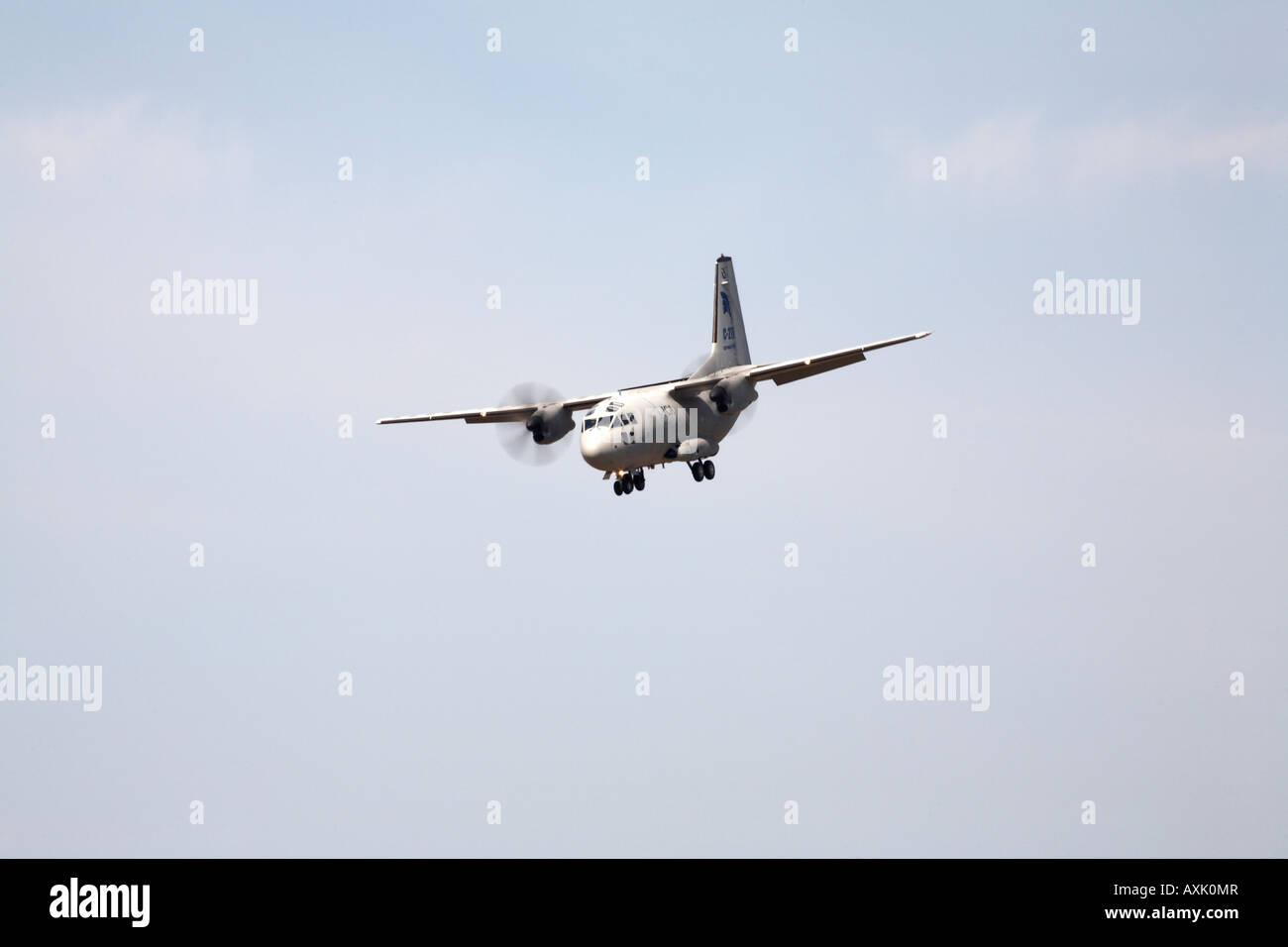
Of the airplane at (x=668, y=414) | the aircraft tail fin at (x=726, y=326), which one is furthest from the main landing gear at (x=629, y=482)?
the aircraft tail fin at (x=726, y=326)

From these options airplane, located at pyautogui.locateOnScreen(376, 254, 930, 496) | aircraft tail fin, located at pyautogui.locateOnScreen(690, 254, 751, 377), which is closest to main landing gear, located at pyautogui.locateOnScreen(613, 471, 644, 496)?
airplane, located at pyautogui.locateOnScreen(376, 254, 930, 496)

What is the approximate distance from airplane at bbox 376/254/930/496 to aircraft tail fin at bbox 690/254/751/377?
0.14ft

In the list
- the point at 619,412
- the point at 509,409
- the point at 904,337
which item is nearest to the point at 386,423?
the point at 509,409

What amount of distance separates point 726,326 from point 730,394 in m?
6.30

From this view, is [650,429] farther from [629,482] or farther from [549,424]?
[549,424]

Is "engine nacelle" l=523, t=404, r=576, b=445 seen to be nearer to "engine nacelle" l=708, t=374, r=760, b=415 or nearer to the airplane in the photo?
the airplane

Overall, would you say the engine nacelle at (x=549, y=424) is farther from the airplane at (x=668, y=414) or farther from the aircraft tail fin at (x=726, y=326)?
the aircraft tail fin at (x=726, y=326)

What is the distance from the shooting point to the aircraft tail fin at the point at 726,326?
236 feet

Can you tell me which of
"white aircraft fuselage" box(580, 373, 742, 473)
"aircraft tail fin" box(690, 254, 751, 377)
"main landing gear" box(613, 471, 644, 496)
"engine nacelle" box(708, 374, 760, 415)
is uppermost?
"aircraft tail fin" box(690, 254, 751, 377)

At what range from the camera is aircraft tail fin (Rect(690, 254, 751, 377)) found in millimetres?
71875
